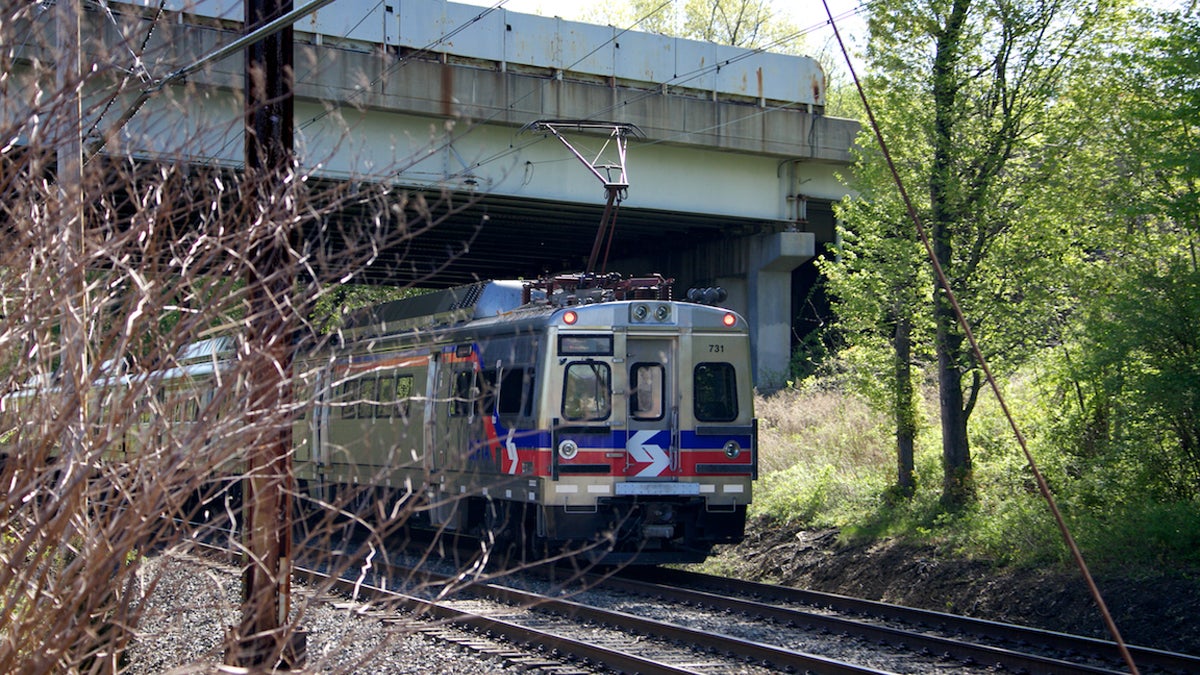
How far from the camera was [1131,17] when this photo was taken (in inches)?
523

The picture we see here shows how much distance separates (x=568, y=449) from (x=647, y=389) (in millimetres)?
1207

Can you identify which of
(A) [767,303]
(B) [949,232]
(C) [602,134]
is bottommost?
(B) [949,232]

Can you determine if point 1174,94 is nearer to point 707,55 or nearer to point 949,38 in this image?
point 949,38

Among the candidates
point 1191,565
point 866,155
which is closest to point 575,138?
point 866,155

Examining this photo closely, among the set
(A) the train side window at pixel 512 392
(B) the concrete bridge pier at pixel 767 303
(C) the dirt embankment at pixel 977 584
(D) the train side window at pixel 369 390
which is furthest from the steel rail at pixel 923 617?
(B) the concrete bridge pier at pixel 767 303

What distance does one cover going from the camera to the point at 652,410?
543 inches

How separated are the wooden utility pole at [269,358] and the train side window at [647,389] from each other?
6.53m

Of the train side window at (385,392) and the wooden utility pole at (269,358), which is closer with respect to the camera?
the wooden utility pole at (269,358)

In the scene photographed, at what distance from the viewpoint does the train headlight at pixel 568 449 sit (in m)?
13.2

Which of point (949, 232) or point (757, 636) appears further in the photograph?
point (949, 232)

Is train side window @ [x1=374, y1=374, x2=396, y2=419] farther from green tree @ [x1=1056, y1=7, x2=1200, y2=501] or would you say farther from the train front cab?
green tree @ [x1=1056, y1=7, x2=1200, y2=501]

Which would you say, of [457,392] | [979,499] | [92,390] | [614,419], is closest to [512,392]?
[457,392]

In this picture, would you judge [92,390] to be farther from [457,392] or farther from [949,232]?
[949,232]

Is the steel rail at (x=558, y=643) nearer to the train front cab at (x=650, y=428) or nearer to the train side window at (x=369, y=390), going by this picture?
the train front cab at (x=650, y=428)
